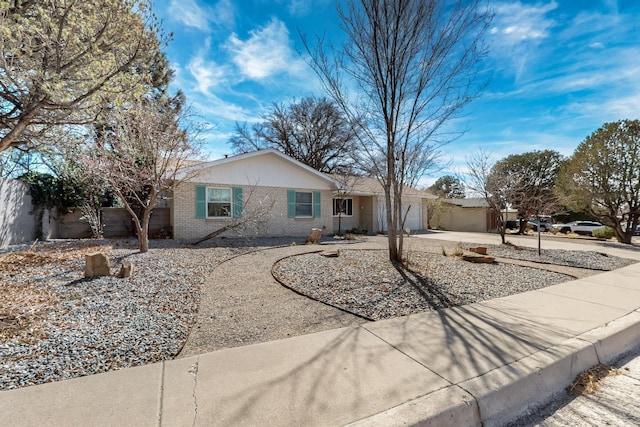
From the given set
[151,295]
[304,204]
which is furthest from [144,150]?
[304,204]

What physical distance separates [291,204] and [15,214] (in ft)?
30.7

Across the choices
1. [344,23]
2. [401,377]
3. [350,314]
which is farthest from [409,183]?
[401,377]

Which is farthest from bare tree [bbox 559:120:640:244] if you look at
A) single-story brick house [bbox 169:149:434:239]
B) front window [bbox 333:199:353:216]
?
front window [bbox 333:199:353:216]

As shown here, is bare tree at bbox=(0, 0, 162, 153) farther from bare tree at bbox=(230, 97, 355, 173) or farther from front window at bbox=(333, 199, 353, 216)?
bare tree at bbox=(230, 97, 355, 173)

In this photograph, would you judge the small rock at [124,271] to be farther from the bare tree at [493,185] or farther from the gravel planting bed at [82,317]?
the bare tree at [493,185]

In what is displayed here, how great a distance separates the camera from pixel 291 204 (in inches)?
541

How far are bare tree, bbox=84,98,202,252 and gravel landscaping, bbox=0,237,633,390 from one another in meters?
1.59

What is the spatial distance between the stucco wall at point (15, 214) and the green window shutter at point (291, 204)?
9.10 meters

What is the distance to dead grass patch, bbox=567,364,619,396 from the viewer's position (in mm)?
2521

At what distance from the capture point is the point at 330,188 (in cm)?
1523

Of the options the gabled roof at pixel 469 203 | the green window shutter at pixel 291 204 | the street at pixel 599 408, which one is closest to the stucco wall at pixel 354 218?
the green window shutter at pixel 291 204

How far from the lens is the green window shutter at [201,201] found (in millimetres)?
11492

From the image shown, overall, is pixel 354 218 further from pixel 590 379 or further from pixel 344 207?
pixel 590 379

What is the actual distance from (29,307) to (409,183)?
7.98 meters
